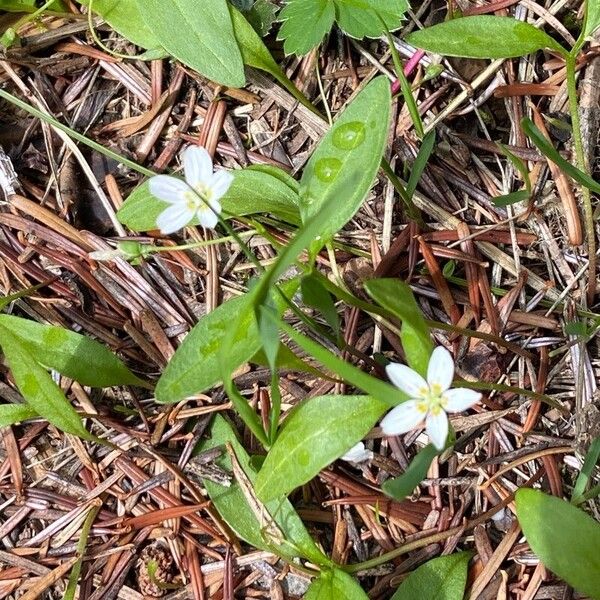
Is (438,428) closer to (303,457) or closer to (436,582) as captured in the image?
(303,457)

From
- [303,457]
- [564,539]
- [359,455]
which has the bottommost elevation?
[564,539]

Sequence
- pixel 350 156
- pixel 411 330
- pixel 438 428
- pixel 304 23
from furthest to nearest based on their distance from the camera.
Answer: pixel 304 23 < pixel 350 156 < pixel 411 330 < pixel 438 428

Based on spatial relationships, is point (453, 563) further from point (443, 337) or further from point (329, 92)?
point (329, 92)

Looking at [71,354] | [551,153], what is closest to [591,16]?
[551,153]

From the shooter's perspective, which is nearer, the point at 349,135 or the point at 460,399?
the point at 460,399

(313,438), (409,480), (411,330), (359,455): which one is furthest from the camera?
(359,455)

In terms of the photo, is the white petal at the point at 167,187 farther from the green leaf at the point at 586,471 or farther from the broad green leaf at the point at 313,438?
the green leaf at the point at 586,471

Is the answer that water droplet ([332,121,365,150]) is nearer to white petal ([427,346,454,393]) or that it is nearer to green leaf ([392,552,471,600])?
white petal ([427,346,454,393])

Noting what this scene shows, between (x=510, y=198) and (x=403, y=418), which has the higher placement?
(x=510, y=198)

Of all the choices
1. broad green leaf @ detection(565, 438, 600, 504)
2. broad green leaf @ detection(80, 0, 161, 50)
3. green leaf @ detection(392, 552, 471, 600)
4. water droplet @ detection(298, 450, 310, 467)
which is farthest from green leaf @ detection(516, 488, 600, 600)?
broad green leaf @ detection(80, 0, 161, 50)
